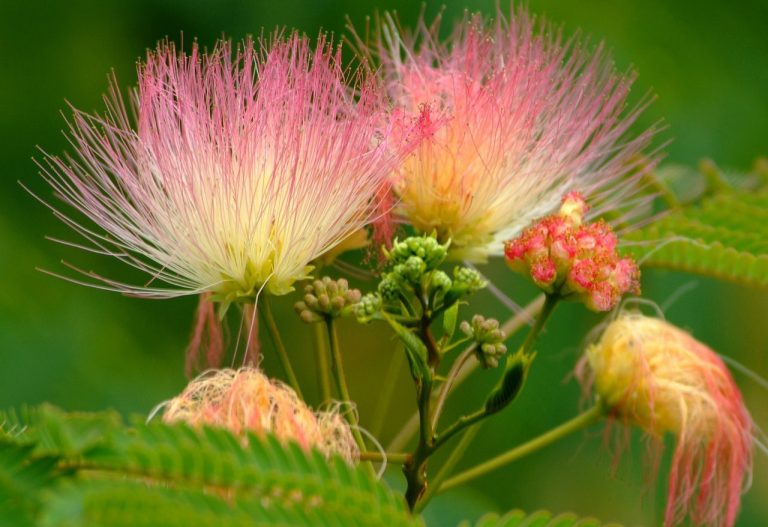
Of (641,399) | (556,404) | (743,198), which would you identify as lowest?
(556,404)

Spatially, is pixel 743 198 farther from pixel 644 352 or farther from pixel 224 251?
pixel 224 251

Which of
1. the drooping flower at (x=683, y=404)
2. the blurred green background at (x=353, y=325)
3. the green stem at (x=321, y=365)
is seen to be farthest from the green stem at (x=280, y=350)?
the blurred green background at (x=353, y=325)

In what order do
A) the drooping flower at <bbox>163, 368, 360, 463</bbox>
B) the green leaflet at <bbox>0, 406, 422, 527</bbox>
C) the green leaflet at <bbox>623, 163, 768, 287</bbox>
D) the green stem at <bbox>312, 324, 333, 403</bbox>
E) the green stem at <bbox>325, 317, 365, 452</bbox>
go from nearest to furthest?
the green leaflet at <bbox>0, 406, 422, 527</bbox> → the drooping flower at <bbox>163, 368, 360, 463</bbox> → the green stem at <bbox>325, 317, 365, 452</bbox> → the green stem at <bbox>312, 324, 333, 403</bbox> → the green leaflet at <bbox>623, 163, 768, 287</bbox>

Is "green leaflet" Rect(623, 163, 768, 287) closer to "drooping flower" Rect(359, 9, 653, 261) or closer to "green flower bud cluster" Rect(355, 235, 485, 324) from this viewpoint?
"drooping flower" Rect(359, 9, 653, 261)

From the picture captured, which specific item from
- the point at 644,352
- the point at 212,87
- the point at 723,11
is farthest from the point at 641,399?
the point at 723,11

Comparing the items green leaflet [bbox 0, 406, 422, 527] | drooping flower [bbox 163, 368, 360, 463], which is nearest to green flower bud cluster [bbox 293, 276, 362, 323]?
drooping flower [bbox 163, 368, 360, 463]

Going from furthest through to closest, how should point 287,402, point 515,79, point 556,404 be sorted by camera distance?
1. point 556,404
2. point 515,79
3. point 287,402
